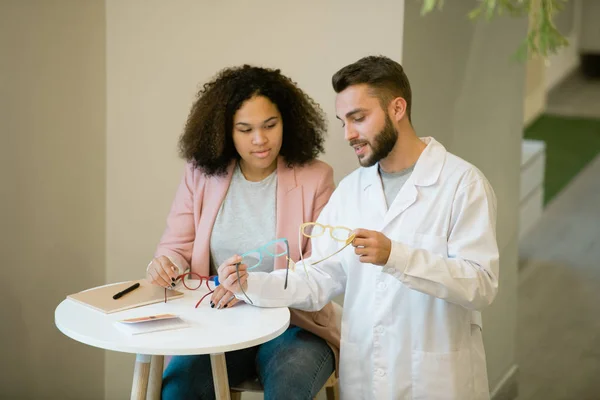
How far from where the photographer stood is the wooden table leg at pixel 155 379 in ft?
8.54

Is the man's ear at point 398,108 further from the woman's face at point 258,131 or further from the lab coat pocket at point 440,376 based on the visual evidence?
the lab coat pocket at point 440,376

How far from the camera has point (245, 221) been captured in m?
2.89

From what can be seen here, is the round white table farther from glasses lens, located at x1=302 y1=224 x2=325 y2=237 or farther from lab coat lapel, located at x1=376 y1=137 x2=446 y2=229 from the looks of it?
lab coat lapel, located at x1=376 y1=137 x2=446 y2=229

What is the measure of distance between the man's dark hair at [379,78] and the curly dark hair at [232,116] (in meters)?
0.42

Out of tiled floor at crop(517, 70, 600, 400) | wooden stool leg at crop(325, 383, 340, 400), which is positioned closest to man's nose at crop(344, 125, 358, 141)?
wooden stool leg at crop(325, 383, 340, 400)

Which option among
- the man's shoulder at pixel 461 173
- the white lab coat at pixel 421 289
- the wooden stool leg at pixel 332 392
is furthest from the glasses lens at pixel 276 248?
the man's shoulder at pixel 461 173

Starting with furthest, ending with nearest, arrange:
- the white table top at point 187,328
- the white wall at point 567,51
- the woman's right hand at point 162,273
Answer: the white wall at point 567,51 < the woman's right hand at point 162,273 < the white table top at point 187,328

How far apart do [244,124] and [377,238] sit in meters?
0.80

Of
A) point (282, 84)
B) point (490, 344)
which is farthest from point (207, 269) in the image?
point (490, 344)

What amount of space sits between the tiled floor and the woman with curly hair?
196 centimetres

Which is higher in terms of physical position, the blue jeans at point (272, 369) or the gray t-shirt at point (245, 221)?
the gray t-shirt at point (245, 221)

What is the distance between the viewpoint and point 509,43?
13.2 feet

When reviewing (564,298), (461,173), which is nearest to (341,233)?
(461,173)

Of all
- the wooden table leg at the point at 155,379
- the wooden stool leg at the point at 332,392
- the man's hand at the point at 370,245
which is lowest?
the wooden stool leg at the point at 332,392
